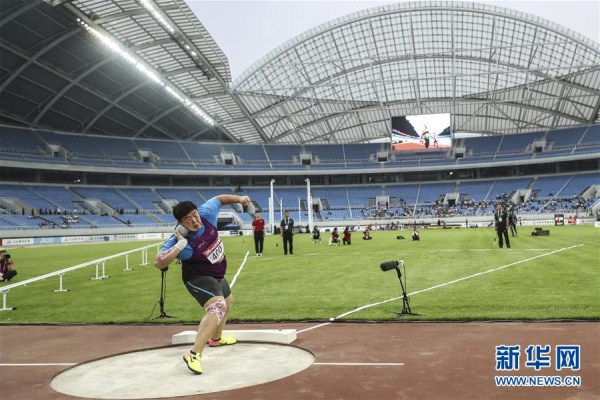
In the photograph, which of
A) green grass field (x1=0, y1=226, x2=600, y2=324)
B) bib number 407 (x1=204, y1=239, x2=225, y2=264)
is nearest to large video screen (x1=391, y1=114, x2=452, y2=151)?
green grass field (x1=0, y1=226, x2=600, y2=324)

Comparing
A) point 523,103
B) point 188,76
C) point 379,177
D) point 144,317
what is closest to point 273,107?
point 188,76

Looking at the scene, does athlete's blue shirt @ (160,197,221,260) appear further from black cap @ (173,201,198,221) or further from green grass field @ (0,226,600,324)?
green grass field @ (0,226,600,324)

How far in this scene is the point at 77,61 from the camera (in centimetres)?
4822

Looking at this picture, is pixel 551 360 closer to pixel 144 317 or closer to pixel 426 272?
pixel 144 317

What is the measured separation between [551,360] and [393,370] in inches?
73.3

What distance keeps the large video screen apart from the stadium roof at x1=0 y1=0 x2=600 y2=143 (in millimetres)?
3016

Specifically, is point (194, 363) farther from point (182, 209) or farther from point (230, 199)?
point (230, 199)

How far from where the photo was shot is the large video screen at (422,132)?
218 feet

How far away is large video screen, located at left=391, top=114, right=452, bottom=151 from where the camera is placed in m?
66.5

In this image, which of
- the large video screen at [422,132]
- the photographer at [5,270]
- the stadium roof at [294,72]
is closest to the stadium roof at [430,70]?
the stadium roof at [294,72]

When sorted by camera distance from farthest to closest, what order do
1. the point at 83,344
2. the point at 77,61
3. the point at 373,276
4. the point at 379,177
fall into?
the point at 379,177
the point at 77,61
the point at 373,276
the point at 83,344

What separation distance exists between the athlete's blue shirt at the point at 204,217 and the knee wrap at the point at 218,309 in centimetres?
66

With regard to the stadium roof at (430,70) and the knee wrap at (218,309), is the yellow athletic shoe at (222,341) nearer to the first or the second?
the knee wrap at (218,309)

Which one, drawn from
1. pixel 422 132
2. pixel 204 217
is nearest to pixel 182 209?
pixel 204 217
